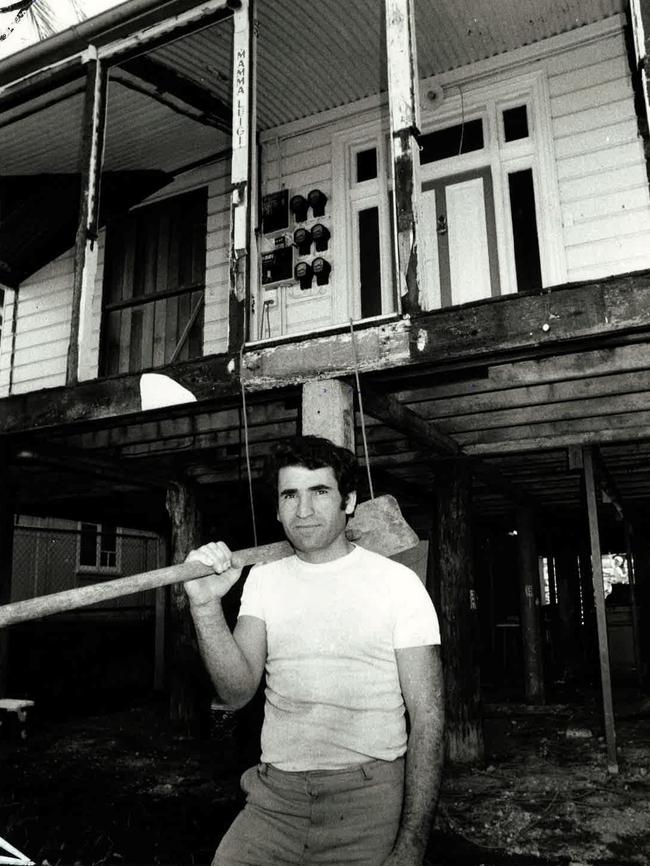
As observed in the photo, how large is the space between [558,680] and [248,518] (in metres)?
7.51

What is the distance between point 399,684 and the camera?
7.57 ft

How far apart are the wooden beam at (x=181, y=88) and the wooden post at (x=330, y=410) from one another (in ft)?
13.9

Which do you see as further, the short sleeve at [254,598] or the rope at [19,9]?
the rope at [19,9]

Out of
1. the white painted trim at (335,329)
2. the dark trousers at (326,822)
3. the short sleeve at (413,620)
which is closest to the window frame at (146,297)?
the white painted trim at (335,329)

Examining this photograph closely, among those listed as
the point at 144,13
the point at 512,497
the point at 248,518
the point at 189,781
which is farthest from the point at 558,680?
the point at 144,13

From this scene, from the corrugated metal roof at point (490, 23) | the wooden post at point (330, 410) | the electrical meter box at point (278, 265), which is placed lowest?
the wooden post at point (330, 410)

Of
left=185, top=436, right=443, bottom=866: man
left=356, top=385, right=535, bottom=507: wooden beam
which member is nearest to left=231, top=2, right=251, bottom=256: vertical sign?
left=356, top=385, right=535, bottom=507: wooden beam

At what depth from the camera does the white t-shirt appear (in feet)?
7.44

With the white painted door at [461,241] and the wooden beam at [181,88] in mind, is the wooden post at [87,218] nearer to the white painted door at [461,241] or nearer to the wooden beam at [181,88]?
the wooden beam at [181,88]

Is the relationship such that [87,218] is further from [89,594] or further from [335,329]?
[89,594]

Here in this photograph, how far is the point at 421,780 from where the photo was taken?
7.16 feet

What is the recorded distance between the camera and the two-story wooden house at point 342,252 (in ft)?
15.0

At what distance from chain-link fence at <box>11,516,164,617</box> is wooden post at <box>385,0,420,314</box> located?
39.3 ft

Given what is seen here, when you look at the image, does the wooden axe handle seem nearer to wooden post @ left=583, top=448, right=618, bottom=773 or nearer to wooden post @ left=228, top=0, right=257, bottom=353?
wooden post @ left=228, top=0, right=257, bottom=353
